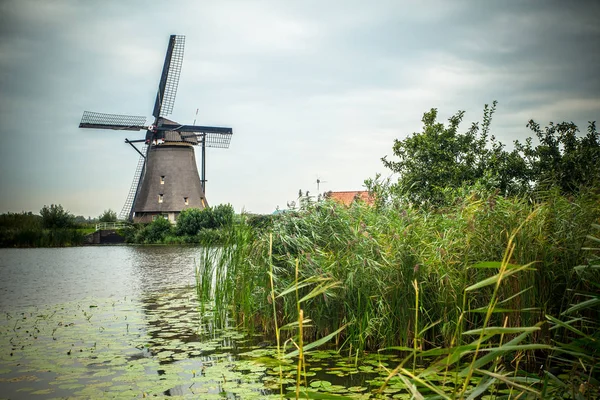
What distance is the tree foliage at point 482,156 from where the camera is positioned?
1652 centimetres

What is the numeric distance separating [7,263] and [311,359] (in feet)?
69.8

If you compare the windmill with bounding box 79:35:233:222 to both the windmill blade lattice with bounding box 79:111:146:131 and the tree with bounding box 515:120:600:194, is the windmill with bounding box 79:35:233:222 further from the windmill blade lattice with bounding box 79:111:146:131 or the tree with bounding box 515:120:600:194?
the tree with bounding box 515:120:600:194

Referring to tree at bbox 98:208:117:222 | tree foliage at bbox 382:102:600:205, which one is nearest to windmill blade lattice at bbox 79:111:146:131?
tree at bbox 98:208:117:222

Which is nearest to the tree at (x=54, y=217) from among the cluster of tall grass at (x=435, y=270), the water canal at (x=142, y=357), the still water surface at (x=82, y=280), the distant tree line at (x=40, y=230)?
the distant tree line at (x=40, y=230)

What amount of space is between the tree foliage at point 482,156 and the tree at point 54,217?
111 ft

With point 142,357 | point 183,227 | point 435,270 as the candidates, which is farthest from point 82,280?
point 183,227

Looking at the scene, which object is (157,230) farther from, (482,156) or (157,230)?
(482,156)

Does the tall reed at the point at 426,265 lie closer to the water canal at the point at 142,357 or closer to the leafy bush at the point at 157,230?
the water canal at the point at 142,357

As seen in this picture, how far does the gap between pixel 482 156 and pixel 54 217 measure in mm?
36991

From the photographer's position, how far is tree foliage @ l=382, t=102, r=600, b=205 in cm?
1652

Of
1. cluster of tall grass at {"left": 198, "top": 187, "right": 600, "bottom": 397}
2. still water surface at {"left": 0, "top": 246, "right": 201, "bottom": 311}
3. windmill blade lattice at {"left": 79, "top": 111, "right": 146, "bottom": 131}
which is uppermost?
windmill blade lattice at {"left": 79, "top": 111, "right": 146, "bottom": 131}

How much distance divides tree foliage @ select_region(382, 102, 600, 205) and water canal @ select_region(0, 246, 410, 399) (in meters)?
9.19

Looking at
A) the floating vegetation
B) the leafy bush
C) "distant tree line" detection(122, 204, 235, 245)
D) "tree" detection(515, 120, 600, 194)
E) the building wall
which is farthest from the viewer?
the building wall

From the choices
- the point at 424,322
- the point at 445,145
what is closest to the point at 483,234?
the point at 424,322
